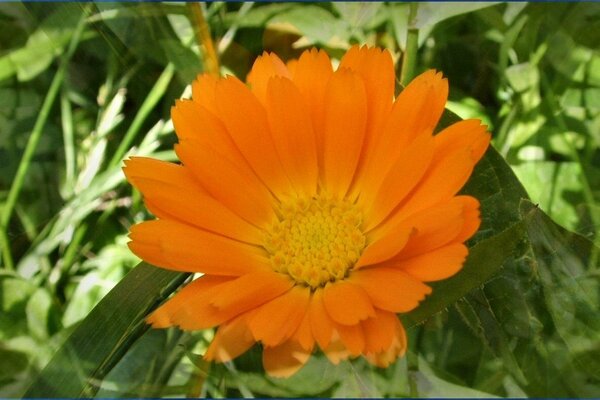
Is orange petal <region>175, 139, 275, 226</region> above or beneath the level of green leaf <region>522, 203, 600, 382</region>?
above

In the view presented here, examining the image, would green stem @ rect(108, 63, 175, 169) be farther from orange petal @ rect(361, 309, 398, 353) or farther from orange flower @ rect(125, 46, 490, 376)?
orange petal @ rect(361, 309, 398, 353)

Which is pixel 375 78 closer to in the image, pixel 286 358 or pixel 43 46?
pixel 286 358


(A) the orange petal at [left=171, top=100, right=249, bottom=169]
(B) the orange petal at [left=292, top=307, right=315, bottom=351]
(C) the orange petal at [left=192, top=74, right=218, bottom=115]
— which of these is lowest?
(B) the orange petal at [left=292, top=307, right=315, bottom=351]

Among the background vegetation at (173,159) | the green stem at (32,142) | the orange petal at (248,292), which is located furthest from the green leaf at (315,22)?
the orange petal at (248,292)

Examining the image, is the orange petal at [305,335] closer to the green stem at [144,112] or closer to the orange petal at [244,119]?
the orange petal at [244,119]

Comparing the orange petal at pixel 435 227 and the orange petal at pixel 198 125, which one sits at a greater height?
the orange petal at pixel 198 125

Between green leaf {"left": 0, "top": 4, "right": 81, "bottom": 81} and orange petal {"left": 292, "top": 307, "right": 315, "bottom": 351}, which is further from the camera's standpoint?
green leaf {"left": 0, "top": 4, "right": 81, "bottom": 81}

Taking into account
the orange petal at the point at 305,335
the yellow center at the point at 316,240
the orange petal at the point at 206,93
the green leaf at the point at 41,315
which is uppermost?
the orange petal at the point at 206,93

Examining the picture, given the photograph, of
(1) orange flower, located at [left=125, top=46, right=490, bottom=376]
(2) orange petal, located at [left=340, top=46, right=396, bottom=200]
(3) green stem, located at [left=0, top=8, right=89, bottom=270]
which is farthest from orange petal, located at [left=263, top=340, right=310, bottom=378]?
(3) green stem, located at [left=0, top=8, right=89, bottom=270]
